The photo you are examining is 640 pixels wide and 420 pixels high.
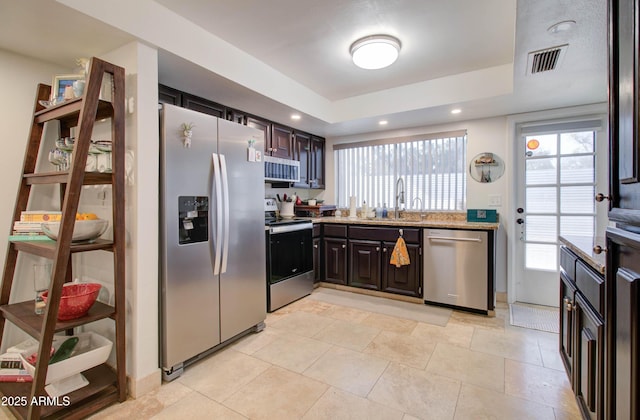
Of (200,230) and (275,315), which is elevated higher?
(200,230)

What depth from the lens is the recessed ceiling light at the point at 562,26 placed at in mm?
1750

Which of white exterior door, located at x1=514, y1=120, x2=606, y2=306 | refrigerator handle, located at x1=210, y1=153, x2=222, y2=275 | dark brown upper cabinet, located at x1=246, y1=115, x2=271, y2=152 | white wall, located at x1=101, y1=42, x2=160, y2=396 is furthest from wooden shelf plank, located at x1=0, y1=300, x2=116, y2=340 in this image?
white exterior door, located at x1=514, y1=120, x2=606, y2=306

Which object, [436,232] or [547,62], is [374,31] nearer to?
[547,62]

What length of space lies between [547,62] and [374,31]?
4.24ft

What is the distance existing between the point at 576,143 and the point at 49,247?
4.63 meters

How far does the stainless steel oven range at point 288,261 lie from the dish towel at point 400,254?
1.02 m

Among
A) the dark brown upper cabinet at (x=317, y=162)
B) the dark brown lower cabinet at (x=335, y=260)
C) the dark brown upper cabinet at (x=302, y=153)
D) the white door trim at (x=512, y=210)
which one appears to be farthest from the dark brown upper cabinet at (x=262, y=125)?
the white door trim at (x=512, y=210)

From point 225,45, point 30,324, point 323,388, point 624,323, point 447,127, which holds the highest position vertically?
point 225,45

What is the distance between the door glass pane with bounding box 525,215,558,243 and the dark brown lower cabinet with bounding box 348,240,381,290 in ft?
5.68

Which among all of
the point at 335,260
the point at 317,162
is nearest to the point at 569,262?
the point at 335,260

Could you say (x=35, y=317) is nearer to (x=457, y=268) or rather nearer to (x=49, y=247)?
(x=49, y=247)

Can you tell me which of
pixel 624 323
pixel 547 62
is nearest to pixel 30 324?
pixel 624 323

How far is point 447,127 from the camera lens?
388 cm

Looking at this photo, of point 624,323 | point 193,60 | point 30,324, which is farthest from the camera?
point 193,60
